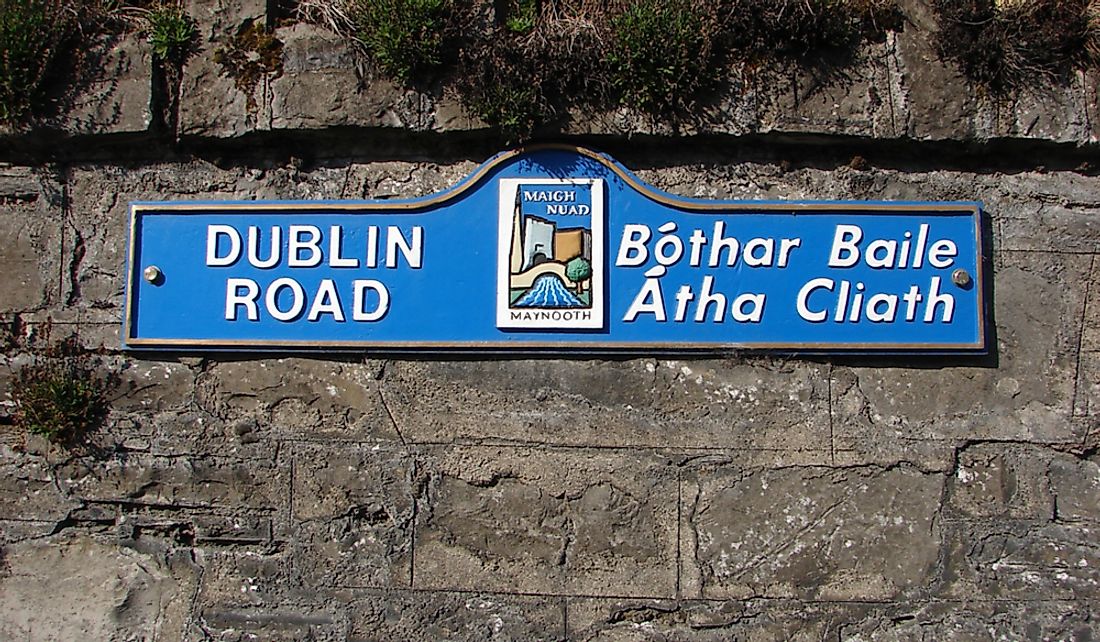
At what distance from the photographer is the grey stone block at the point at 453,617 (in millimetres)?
3012

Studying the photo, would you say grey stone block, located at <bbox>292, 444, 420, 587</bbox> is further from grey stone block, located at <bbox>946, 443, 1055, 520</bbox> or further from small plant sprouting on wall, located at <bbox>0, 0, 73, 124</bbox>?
grey stone block, located at <bbox>946, 443, 1055, 520</bbox>

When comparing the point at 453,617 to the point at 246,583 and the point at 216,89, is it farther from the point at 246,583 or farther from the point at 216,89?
the point at 216,89

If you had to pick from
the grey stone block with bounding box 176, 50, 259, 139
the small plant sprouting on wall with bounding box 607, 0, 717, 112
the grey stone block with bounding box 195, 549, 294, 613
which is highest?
the small plant sprouting on wall with bounding box 607, 0, 717, 112

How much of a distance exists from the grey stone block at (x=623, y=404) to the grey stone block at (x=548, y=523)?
0.26 feet

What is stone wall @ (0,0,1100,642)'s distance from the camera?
2998 millimetres

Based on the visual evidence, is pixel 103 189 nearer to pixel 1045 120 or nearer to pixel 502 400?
pixel 502 400

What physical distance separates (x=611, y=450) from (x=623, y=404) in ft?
0.53

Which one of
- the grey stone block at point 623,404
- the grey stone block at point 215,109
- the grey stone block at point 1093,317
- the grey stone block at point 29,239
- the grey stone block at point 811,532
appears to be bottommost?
the grey stone block at point 811,532

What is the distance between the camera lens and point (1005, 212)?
3184mm

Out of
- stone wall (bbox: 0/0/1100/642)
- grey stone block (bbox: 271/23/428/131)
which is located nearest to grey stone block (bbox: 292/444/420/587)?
stone wall (bbox: 0/0/1100/642)

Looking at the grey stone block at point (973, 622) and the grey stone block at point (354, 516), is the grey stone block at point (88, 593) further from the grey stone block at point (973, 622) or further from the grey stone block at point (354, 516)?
the grey stone block at point (973, 622)

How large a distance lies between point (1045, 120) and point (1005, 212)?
1.10ft

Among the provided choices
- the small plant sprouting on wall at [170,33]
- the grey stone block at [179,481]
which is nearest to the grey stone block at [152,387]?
the grey stone block at [179,481]

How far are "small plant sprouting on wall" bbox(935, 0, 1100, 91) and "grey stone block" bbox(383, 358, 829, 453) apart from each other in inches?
47.7
